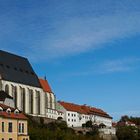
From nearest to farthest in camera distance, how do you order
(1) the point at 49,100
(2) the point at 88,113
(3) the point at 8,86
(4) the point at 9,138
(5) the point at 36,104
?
(4) the point at 9,138 → (3) the point at 8,86 → (5) the point at 36,104 → (1) the point at 49,100 → (2) the point at 88,113

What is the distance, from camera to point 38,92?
125 m

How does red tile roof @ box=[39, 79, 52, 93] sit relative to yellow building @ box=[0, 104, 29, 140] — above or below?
above

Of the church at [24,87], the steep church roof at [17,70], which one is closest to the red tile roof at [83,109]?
the church at [24,87]

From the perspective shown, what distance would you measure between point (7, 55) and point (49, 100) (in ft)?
64.3

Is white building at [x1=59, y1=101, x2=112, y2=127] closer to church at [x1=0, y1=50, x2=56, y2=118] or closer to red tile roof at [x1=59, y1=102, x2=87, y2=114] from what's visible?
red tile roof at [x1=59, y1=102, x2=87, y2=114]

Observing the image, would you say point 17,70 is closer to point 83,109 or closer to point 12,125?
point 83,109

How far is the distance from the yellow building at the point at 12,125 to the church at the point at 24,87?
50621 mm

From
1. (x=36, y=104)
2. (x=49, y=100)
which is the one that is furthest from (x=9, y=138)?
(x=49, y=100)

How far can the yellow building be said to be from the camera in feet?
176

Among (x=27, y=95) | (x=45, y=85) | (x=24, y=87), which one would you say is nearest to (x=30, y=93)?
(x=27, y=95)

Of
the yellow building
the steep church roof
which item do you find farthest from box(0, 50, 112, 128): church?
the yellow building

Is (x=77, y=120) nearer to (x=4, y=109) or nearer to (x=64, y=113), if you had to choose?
(x=64, y=113)

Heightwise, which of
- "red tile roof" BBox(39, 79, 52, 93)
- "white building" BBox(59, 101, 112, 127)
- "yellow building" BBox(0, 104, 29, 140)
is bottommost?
"yellow building" BBox(0, 104, 29, 140)

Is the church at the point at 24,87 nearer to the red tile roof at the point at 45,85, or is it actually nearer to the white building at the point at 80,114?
the red tile roof at the point at 45,85
